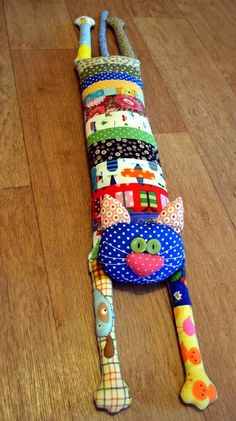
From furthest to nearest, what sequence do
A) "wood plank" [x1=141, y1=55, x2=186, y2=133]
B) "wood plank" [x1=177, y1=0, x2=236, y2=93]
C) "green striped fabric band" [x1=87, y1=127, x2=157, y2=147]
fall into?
"wood plank" [x1=177, y1=0, x2=236, y2=93], "wood plank" [x1=141, y1=55, x2=186, y2=133], "green striped fabric band" [x1=87, y1=127, x2=157, y2=147]

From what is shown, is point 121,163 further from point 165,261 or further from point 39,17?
point 39,17

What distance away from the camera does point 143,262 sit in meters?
0.83

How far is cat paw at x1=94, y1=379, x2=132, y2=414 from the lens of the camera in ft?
2.54

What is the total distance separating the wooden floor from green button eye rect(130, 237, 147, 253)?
150 millimetres

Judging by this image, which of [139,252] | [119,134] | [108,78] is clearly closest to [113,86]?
[108,78]

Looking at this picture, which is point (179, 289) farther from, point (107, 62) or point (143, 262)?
point (107, 62)

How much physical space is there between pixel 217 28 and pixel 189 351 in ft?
4.45

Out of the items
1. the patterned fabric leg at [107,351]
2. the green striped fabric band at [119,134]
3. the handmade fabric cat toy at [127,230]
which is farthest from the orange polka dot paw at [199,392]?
the green striped fabric band at [119,134]

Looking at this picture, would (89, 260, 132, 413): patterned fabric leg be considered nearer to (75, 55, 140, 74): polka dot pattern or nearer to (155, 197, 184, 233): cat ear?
(155, 197, 184, 233): cat ear

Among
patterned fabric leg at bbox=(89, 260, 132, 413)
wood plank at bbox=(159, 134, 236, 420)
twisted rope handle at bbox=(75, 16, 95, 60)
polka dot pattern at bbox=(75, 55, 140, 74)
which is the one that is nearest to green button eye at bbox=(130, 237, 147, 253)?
patterned fabric leg at bbox=(89, 260, 132, 413)

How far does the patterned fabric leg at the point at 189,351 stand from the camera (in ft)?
2.63

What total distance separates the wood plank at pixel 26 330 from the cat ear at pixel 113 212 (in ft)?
0.65

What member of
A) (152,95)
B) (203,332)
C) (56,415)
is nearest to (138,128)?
(152,95)

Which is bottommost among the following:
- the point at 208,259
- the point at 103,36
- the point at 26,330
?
the point at 26,330
